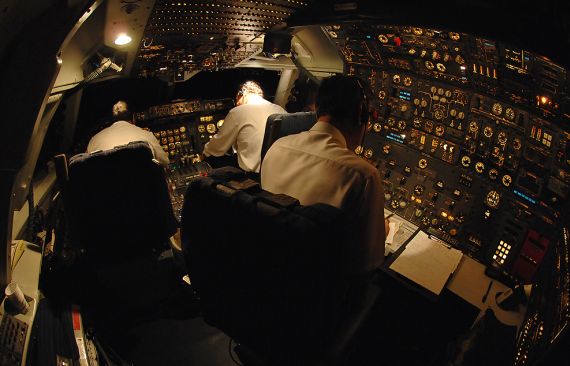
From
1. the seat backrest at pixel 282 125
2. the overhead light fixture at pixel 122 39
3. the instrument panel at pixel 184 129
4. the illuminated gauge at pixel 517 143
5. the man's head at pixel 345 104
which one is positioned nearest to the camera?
the man's head at pixel 345 104

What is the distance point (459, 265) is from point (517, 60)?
118cm

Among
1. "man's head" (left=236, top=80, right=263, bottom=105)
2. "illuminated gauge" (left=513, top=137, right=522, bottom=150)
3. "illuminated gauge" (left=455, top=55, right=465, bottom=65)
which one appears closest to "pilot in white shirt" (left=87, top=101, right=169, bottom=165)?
"man's head" (left=236, top=80, right=263, bottom=105)

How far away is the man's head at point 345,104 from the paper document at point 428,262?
0.87m

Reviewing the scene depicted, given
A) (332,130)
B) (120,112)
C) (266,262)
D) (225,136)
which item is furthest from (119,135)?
(266,262)

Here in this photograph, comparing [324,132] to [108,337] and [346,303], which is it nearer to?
[346,303]

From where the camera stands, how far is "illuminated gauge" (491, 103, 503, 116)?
2.10 m

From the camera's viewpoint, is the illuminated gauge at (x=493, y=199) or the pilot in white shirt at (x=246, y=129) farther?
the pilot in white shirt at (x=246, y=129)

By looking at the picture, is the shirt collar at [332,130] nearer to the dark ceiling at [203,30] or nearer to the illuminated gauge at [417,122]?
the dark ceiling at [203,30]

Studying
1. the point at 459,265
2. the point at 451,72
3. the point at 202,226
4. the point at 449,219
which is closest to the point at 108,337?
the point at 202,226

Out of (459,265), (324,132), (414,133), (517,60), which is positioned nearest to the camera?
(324,132)

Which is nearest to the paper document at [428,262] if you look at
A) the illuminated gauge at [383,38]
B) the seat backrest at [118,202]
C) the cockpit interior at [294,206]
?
the cockpit interior at [294,206]

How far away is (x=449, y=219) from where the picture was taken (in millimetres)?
2383

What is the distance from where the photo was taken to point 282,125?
2426 mm

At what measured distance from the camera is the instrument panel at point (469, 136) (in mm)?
1812
